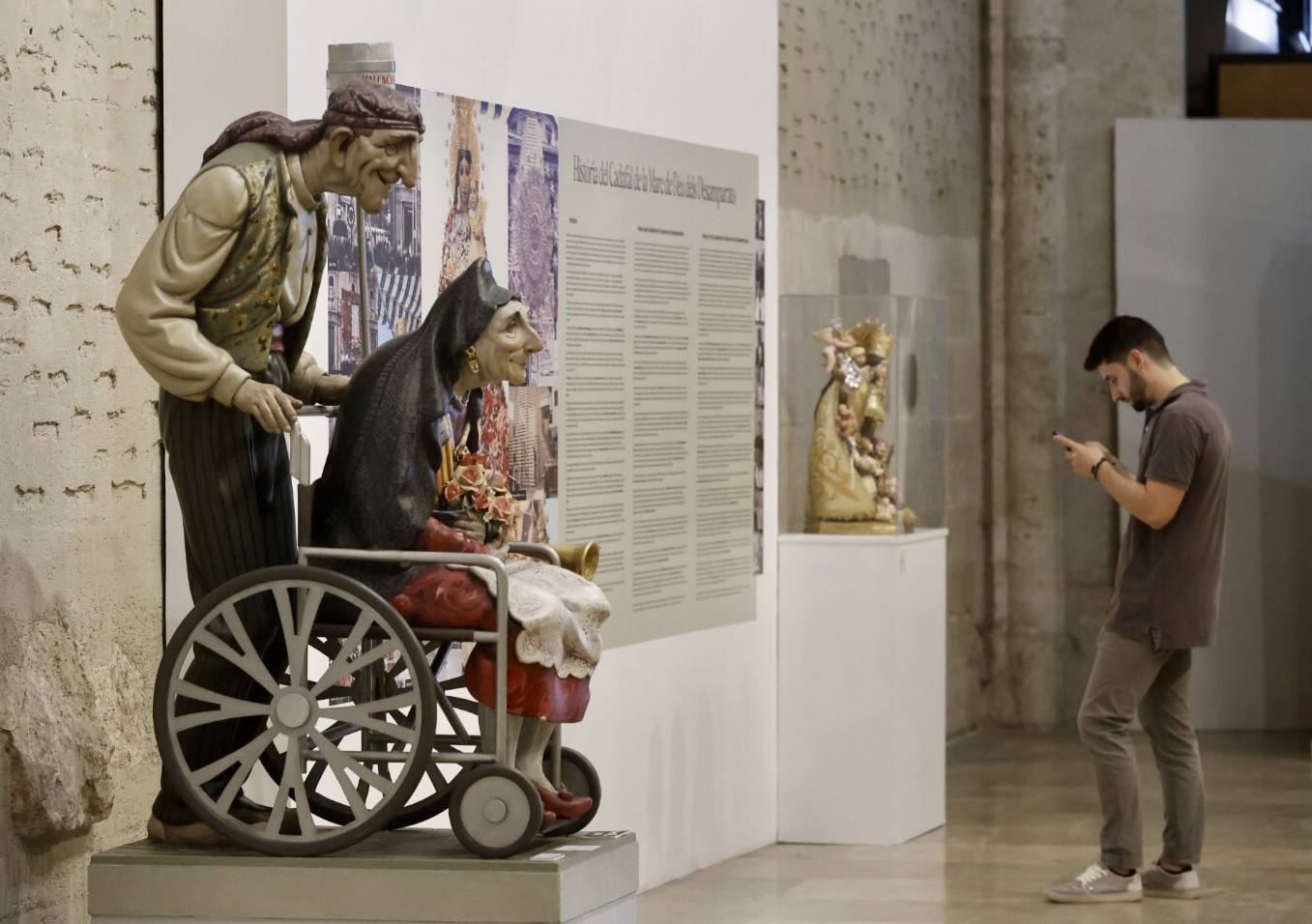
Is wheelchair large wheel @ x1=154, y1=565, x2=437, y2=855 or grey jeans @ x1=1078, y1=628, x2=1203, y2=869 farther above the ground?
wheelchair large wheel @ x1=154, y1=565, x2=437, y2=855

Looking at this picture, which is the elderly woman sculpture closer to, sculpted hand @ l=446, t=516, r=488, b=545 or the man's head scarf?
sculpted hand @ l=446, t=516, r=488, b=545

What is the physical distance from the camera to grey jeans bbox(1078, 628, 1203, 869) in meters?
6.76

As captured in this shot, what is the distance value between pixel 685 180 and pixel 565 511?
142 centimetres

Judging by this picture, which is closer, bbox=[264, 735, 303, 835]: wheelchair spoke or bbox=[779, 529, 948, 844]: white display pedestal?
bbox=[264, 735, 303, 835]: wheelchair spoke

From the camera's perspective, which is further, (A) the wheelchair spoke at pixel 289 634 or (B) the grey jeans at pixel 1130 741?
(B) the grey jeans at pixel 1130 741

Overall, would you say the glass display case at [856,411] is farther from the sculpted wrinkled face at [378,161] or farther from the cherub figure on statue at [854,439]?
the sculpted wrinkled face at [378,161]

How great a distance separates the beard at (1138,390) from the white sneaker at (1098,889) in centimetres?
150

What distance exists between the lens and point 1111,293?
38.1 feet

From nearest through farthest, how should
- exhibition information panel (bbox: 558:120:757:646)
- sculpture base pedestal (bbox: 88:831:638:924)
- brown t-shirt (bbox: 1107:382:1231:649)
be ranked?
1. sculpture base pedestal (bbox: 88:831:638:924)
2. brown t-shirt (bbox: 1107:382:1231:649)
3. exhibition information panel (bbox: 558:120:757:646)

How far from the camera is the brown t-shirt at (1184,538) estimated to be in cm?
669

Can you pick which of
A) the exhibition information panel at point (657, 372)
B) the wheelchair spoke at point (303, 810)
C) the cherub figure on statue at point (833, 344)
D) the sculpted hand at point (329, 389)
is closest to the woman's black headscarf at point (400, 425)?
the sculpted hand at point (329, 389)

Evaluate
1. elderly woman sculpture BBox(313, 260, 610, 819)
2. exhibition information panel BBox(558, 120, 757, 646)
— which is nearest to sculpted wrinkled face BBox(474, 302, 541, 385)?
elderly woman sculpture BBox(313, 260, 610, 819)

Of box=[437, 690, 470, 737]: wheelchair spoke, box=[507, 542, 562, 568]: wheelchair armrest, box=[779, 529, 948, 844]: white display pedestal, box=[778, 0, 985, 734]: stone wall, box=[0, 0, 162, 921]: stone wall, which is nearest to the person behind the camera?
box=[437, 690, 470, 737]: wheelchair spoke

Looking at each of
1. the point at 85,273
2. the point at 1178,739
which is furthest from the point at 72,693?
the point at 1178,739
